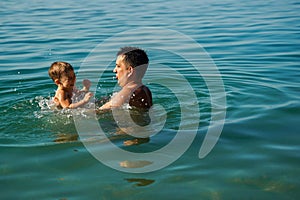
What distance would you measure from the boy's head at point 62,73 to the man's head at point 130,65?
848 mm

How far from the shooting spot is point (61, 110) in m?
7.26

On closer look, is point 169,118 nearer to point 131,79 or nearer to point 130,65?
point 131,79

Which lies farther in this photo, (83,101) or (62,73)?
(62,73)

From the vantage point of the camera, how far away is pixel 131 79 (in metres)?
6.89

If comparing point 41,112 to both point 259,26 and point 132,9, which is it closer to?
point 259,26

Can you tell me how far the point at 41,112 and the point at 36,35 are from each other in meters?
8.48

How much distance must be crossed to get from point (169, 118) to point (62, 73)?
1792 mm

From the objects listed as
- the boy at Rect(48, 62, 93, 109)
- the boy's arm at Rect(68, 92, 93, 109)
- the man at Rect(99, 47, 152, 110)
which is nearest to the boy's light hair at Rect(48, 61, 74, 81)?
the boy at Rect(48, 62, 93, 109)

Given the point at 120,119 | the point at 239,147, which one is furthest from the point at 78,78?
the point at 239,147

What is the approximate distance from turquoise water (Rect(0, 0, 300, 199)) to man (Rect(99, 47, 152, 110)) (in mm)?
366

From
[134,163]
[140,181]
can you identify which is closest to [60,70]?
[134,163]

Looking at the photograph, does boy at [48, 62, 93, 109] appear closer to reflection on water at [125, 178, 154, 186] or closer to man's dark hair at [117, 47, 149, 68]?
man's dark hair at [117, 47, 149, 68]

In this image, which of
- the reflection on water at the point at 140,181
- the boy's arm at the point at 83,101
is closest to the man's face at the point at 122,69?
the boy's arm at the point at 83,101

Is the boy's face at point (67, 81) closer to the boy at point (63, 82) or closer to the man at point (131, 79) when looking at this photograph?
the boy at point (63, 82)
